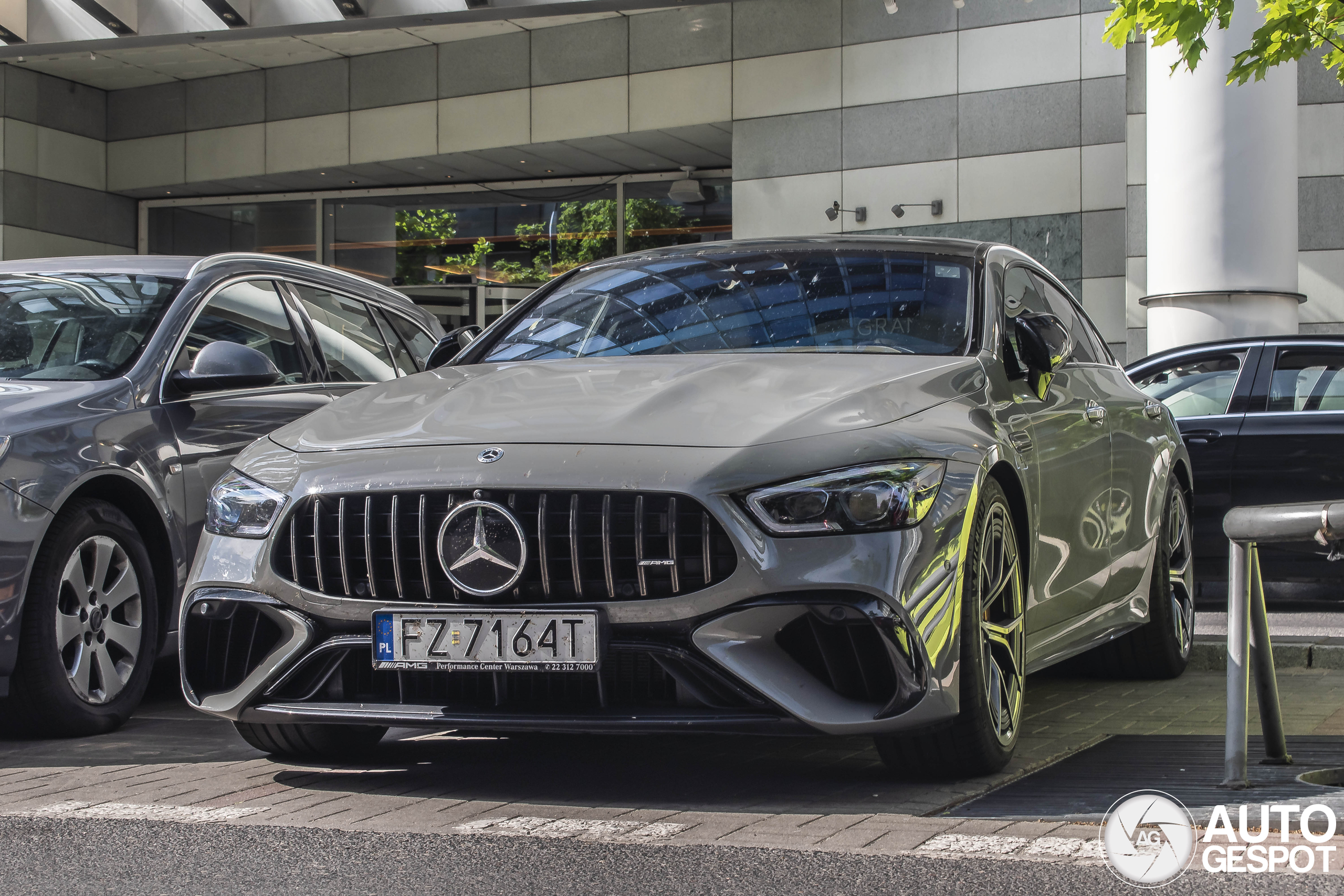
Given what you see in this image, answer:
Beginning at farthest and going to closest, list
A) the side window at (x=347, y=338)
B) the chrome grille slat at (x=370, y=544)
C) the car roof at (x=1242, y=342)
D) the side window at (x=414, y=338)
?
the car roof at (x=1242, y=342) → the side window at (x=414, y=338) → the side window at (x=347, y=338) → the chrome grille slat at (x=370, y=544)

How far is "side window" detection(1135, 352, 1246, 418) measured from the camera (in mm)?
9242

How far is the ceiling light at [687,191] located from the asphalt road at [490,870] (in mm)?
19941

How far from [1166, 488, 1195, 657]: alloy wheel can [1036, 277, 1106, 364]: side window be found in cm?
76

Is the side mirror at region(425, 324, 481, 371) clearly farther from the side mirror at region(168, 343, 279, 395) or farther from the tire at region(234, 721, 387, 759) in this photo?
the tire at region(234, 721, 387, 759)

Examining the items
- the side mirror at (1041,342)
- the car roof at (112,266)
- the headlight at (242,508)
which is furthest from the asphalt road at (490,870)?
the car roof at (112,266)

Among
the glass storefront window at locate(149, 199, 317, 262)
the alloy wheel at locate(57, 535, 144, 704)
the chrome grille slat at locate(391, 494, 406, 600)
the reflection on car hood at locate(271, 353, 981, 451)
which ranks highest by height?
the glass storefront window at locate(149, 199, 317, 262)

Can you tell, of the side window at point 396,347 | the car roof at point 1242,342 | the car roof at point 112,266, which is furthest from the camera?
the car roof at point 1242,342

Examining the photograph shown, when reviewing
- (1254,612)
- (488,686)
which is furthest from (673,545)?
(1254,612)

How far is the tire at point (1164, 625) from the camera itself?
6.68m

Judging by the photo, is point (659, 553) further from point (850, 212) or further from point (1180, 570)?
point (850, 212)

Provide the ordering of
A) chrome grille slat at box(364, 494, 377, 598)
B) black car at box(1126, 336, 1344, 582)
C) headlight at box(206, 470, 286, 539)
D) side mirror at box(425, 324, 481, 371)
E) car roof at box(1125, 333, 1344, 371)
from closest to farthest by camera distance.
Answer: chrome grille slat at box(364, 494, 377, 598) → headlight at box(206, 470, 286, 539) → side mirror at box(425, 324, 481, 371) → black car at box(1126, 336, 1344, 582) → car roof at box(1125, 333, 1344, 371)

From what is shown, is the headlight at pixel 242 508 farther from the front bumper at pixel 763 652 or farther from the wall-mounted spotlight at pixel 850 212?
the wall-mounted spotlight at pixel 850 212

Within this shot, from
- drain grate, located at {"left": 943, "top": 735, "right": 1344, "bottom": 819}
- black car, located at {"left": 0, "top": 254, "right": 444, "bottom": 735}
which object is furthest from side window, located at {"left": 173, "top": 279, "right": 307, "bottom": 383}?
drain grate, located at {"left": 943, "top": 735, "right": 1344, "bottom": 819}

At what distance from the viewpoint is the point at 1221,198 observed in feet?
46.8
